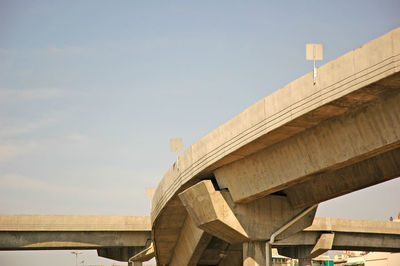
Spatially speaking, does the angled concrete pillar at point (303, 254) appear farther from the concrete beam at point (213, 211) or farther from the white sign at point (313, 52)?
→ the white sign at point (313, 52)

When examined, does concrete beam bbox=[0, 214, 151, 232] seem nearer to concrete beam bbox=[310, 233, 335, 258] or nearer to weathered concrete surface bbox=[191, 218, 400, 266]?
weathered concrete surface bbox=[191, 218, 400, 266]

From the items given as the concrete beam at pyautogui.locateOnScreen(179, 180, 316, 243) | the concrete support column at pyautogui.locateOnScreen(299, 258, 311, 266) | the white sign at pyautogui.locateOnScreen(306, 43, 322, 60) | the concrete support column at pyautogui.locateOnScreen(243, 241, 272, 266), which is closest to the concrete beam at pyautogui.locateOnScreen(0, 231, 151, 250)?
the concrete support column at pyautogui.locateOnScreen(299, 258, 311, 266)

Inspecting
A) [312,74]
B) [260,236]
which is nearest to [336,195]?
[260,236]

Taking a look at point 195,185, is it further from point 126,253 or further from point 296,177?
point 126,253

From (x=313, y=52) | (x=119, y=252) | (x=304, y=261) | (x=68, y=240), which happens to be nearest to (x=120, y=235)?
(x=119, y=252)

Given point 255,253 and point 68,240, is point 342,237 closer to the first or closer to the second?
point 68,240

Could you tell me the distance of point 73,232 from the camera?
53.8 m

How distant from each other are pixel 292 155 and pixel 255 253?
24.8 feet

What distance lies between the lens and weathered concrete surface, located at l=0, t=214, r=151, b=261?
51.4m

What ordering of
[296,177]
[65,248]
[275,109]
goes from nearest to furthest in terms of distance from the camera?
[275,109], [296,177], [65,248]

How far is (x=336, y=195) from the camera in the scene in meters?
28.9

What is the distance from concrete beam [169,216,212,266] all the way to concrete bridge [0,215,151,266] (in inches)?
541

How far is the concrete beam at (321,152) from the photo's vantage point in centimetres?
2128

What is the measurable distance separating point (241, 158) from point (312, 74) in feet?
25.0
